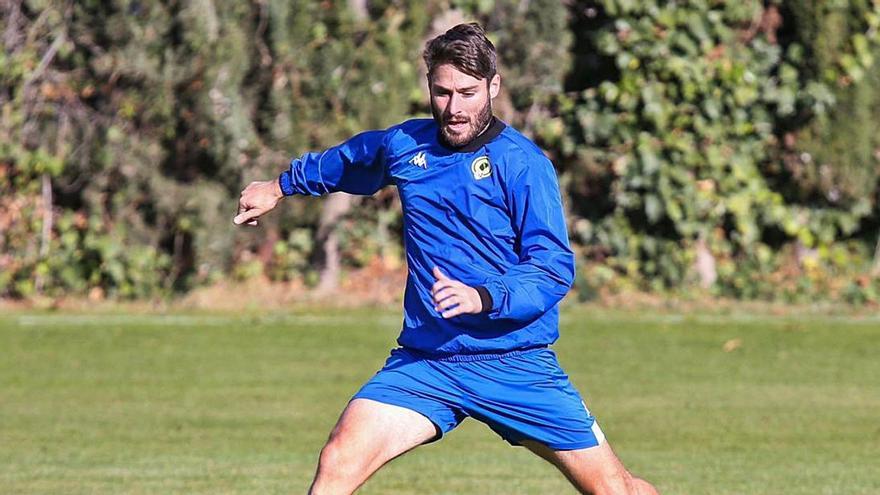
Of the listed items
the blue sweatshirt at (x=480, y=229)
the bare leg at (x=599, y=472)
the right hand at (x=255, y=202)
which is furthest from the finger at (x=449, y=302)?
the right hand at (x=255, y=202)

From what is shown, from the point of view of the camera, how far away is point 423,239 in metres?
5.53

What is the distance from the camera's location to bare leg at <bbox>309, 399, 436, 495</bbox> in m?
5.27

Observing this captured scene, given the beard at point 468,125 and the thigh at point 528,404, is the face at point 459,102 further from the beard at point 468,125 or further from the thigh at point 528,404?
the thigh at point 528,404

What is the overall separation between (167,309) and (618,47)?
462cm

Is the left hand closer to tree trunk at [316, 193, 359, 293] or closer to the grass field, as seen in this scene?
the grass field

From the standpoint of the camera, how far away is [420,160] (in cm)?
555

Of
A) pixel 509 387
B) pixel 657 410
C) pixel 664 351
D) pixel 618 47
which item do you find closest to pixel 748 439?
pixel 657 410

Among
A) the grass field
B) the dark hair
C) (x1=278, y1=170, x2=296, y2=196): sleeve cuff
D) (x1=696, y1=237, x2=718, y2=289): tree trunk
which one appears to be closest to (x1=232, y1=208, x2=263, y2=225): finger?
(x1=278, y1=170, x2=296, y2=196): sleeve cuff

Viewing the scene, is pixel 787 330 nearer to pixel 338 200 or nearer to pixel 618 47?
pixel 618 47

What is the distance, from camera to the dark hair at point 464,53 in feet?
17.4

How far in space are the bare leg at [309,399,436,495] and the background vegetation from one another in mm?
8919

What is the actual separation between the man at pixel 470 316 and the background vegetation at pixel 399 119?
8754mm

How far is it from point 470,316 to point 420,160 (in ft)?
1.81

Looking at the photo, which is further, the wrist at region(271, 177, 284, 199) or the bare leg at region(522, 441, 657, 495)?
the wrist at region(271, 177, 284, 199)
